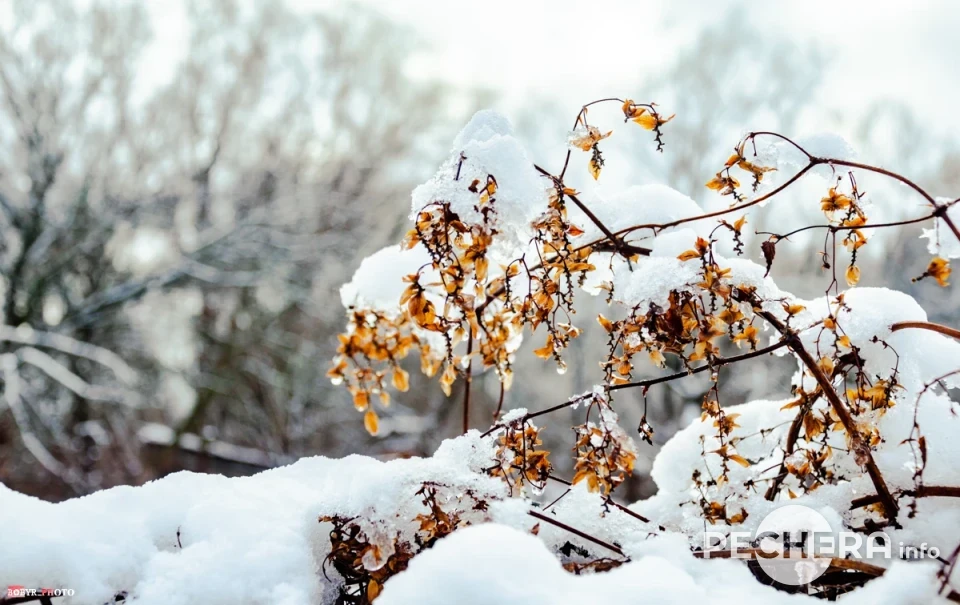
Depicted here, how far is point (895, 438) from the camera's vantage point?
1.23m

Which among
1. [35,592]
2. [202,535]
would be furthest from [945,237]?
[35,592]

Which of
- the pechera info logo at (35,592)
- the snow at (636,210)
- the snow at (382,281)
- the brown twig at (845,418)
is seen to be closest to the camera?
the pechera info logo at (35,592)

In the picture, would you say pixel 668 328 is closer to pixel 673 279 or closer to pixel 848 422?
pixel 673 279

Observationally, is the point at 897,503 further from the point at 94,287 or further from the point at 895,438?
the point at 94,287

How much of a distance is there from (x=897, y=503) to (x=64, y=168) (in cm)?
1131

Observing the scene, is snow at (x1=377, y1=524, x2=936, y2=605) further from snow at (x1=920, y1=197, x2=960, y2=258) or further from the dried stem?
snow at (x1=920, y1=197, x2=960, y2=258)

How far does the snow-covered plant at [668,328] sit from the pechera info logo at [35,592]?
0.42 metres

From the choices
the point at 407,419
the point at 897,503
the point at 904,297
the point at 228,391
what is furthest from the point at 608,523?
the point at 228,391

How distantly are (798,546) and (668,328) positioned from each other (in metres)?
0.45

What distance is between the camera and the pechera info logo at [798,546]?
Result: 998 millimetres

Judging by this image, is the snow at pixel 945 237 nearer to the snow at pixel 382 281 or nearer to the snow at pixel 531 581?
the snow at pixel 531 581

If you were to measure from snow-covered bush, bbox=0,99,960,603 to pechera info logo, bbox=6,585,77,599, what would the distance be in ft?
0.04

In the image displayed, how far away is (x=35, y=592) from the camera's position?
3.12ft

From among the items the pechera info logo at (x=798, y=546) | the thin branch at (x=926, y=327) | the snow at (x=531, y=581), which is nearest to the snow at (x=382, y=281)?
the snow at (x=531, y=581)
